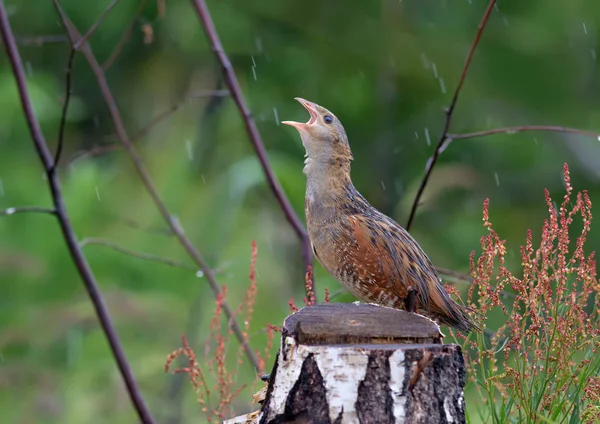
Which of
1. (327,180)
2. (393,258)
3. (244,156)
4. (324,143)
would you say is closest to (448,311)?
(393,258)

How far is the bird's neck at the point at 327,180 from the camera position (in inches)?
107

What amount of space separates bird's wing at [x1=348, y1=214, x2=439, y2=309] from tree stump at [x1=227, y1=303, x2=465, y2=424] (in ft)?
1.84

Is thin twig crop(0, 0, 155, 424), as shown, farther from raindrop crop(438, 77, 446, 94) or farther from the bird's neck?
raindrop crop(438, 77, 446, 94)

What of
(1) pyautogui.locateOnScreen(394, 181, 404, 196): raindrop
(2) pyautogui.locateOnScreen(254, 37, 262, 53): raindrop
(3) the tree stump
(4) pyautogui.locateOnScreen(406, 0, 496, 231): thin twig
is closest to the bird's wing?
(4) pyautogui.locateOnScreen(406, 0, 496, 231): thin twig

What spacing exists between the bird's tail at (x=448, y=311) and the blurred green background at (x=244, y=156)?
231 centimetres

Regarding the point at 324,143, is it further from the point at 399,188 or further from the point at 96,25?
the point at 399,188

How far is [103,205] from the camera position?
601 cm

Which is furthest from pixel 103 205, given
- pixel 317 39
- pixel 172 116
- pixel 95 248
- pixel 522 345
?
pixel 522 345

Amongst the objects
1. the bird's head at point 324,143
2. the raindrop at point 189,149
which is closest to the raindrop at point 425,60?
the raindrop at point 189,149

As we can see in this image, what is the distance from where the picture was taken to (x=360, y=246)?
8.27 feet

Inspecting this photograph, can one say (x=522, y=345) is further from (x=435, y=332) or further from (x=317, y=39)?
(x=317, y=39)

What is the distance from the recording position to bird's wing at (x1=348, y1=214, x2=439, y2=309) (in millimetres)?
2475

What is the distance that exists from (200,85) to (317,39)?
4.21 feet

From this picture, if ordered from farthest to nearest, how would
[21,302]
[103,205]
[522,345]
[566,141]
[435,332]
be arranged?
[566,141] → [103,205] → [21,302] → [522,345] → [435,332]
